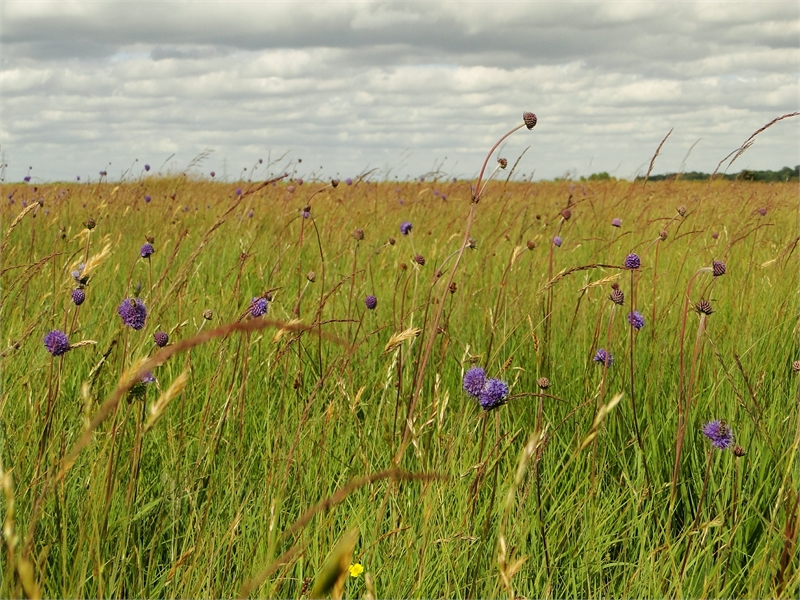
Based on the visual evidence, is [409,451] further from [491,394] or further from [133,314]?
[133,314]

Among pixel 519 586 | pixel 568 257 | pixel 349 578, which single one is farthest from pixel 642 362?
pixel 568 257

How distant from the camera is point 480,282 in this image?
129 inches

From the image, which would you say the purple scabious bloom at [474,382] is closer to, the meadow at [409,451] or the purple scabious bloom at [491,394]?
the meadow at [409,451]

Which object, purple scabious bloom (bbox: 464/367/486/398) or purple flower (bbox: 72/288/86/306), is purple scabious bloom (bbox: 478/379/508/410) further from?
purple flower (bbox: 72/288/86/306)

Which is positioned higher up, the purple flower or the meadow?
the purple flower

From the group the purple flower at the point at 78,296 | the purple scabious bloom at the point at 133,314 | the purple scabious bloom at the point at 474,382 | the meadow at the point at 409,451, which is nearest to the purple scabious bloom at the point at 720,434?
the meadow at the point at 409,451

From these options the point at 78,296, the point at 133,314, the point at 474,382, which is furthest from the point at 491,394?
the point at 78,296

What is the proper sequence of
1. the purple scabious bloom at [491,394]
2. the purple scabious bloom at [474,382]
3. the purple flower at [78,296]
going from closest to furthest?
the purple scabious bloom at [491,394] < the purple scabious bloom at [474,382] < the purple flower at [78,296]

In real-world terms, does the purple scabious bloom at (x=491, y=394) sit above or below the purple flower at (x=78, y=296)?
below

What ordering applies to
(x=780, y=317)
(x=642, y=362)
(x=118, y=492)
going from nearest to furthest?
(x=118, y=492), (x=642, y=362), (x=780, y=317)

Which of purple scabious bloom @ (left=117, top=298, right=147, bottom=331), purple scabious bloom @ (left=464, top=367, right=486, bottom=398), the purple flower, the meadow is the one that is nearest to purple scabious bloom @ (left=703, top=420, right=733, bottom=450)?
the meadow

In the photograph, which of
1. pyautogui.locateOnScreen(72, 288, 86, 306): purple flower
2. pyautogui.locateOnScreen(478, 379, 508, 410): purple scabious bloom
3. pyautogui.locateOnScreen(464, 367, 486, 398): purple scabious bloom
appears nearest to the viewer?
pyautogui.locateOnScreen(478, 379, 508, 410): purple scabious bloom

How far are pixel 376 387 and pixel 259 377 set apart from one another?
376mm

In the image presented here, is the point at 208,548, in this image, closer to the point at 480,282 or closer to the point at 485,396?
the point at 485,396
